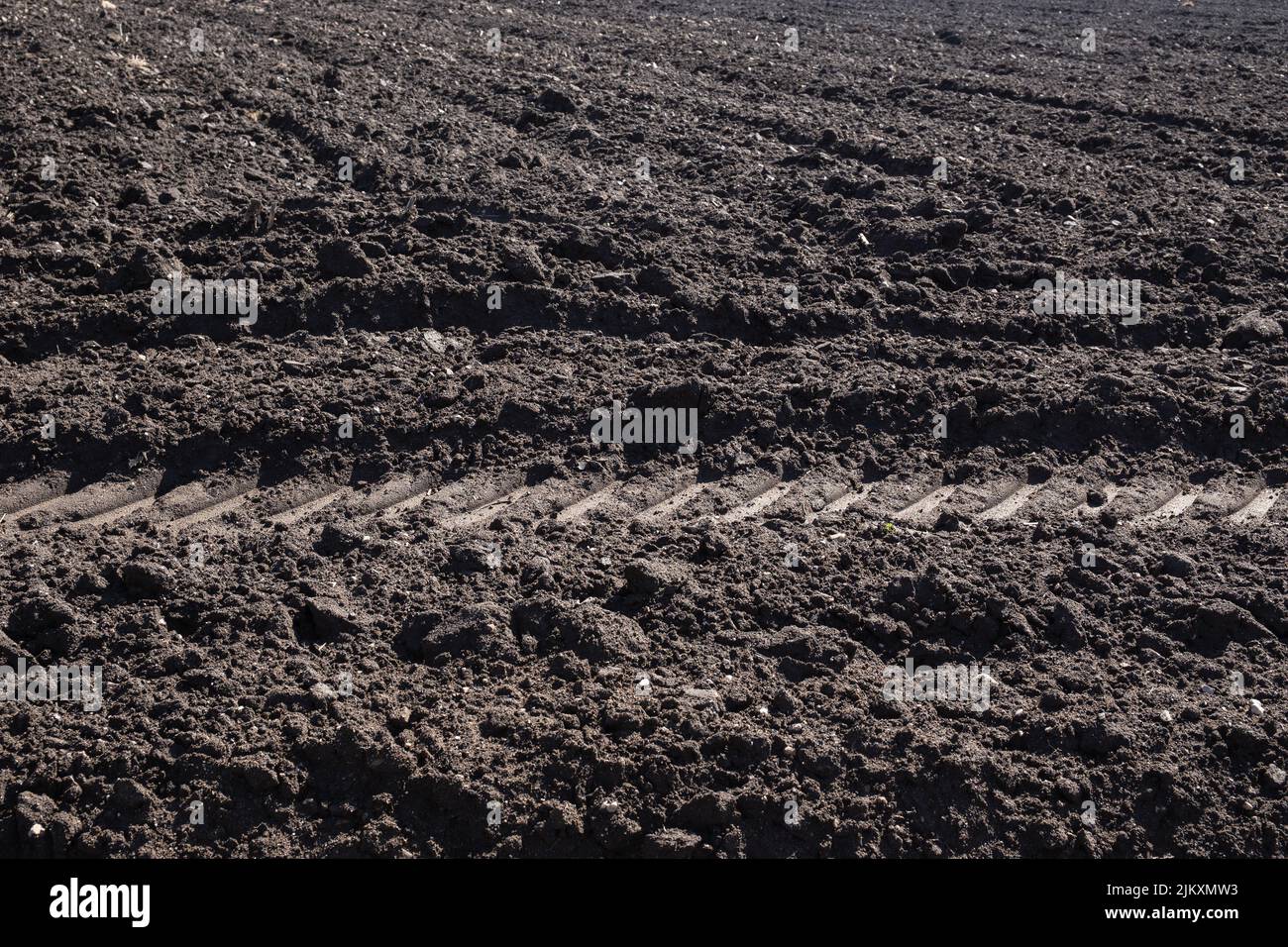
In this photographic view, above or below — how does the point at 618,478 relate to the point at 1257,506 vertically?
above

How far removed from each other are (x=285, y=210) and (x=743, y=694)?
14.5 feet

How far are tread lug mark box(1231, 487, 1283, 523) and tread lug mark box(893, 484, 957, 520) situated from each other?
3.97ft

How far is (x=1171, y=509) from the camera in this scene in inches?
204

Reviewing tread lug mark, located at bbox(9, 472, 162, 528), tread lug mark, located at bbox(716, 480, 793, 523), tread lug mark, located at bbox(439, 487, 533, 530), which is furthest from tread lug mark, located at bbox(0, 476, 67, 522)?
tread lug mark, located at bbox(716, 480, 793, 523)

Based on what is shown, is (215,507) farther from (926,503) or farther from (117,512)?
(926,503)

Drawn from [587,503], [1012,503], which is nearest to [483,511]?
[587,503]

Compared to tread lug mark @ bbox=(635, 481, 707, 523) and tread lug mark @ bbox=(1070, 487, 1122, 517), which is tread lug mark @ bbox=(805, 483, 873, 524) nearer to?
tread lug mark @ bbox=(635, 481, 707, 523)

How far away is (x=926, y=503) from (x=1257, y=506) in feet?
4.90

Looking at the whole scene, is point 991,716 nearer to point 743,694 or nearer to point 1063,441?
point 743,694

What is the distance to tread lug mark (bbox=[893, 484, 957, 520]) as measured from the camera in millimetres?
5039

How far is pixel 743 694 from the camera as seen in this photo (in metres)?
3.96

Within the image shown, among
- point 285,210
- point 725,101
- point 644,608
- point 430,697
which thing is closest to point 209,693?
point 430,697

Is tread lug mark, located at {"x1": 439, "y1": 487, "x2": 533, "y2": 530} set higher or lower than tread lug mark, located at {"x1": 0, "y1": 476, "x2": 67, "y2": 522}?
lower

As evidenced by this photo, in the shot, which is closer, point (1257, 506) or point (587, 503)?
point (587, 503)
